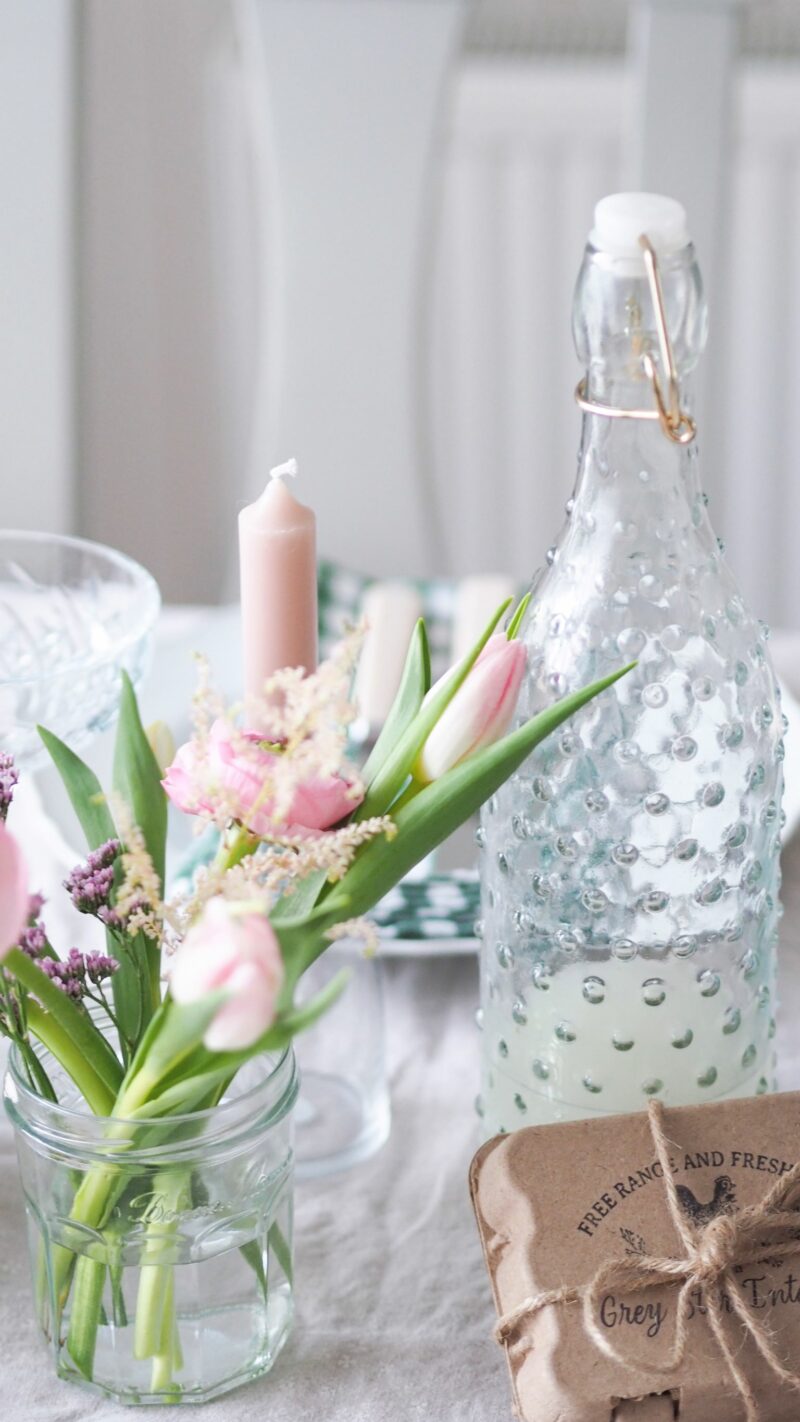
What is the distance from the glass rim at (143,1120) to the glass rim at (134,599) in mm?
260

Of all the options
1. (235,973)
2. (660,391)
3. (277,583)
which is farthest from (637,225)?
(235,973)

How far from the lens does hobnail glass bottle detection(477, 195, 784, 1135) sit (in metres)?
0.55

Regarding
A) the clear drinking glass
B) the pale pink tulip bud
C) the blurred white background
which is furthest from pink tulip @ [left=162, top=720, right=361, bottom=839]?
the blurred white background

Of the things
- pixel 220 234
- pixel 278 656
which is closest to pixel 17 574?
pixel 278 656

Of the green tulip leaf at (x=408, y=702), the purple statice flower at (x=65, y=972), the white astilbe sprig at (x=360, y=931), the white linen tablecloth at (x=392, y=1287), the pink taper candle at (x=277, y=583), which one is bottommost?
the white linen tablecloth at (x=392, y=1287)

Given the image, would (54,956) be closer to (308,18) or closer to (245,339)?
(308,18)

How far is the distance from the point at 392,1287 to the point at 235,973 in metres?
0.27

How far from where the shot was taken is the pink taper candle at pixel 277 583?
1.69 ft

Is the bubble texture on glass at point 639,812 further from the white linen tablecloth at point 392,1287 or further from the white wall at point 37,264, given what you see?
the white wall at point 37,264

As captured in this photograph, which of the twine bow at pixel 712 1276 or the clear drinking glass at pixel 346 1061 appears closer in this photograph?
the twine bow at pixel 712 1276

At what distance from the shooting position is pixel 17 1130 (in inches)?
19.5

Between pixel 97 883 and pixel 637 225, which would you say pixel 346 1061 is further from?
pixel 637 225

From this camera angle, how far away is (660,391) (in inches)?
19.7

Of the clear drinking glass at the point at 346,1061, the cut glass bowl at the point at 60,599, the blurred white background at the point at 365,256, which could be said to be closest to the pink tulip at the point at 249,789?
the clear drinking glass at the point at 346,1061
